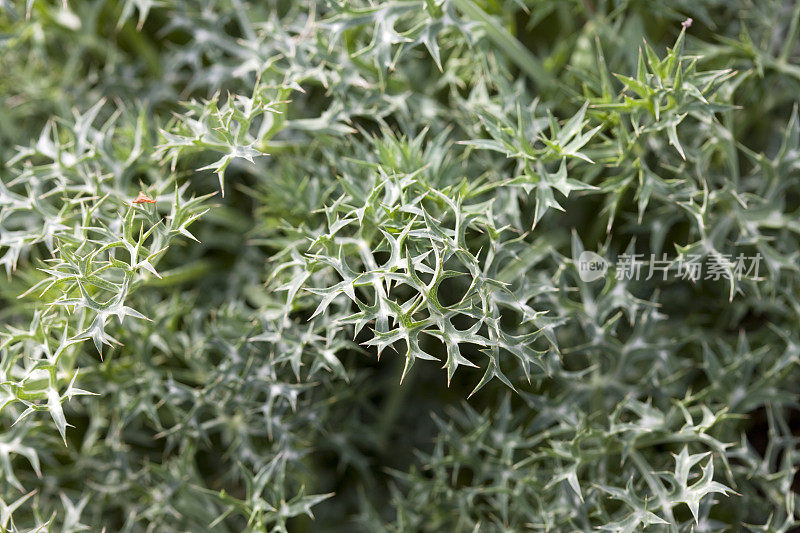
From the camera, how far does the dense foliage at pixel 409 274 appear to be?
104cm

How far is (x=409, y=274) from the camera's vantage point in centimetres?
91

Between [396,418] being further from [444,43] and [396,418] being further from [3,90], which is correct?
[3,90]

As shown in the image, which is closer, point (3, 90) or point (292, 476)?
point (292, 476)

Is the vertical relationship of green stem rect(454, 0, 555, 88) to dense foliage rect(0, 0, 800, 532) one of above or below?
above

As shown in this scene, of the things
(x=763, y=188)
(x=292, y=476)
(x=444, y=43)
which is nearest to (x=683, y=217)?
(x=763, y=188)

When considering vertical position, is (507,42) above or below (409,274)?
above

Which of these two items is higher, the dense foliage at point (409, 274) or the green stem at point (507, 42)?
the green stem at point (507, 42)

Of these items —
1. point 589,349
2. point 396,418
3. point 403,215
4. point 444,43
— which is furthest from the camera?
point 396,418

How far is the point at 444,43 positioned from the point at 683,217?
0.50 metres

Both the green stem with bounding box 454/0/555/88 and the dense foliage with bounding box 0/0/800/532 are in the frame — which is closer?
the dense foliage with bounding box 0/0/800/532

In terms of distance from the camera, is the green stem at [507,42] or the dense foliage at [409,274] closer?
the dense foliage at [409,274]

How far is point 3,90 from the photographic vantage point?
4.75 feet

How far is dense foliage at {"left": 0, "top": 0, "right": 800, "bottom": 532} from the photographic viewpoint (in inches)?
40.9

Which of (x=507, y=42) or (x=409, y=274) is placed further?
(x=507, y=42)
